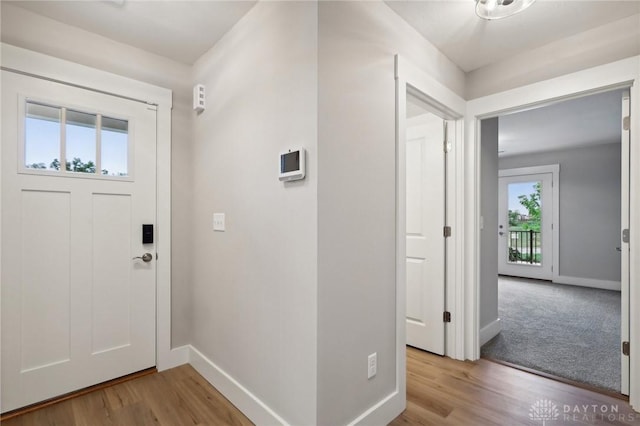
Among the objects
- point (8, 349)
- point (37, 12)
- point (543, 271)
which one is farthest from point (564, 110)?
point (8, 349)

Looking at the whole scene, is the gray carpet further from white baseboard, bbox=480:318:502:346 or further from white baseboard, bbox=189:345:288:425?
white baseboard, bbox=189:345:288:425

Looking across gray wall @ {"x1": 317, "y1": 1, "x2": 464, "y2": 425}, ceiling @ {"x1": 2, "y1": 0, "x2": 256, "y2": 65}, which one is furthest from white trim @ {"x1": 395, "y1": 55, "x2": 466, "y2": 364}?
ceiling @ {"x1": 2, "y1": 0, "x2": 256, "y2": 65}

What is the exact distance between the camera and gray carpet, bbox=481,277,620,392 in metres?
2.47

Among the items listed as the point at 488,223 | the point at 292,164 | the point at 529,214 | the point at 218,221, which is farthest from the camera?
the point at 529,214

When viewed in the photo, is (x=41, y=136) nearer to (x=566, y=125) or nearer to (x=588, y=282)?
(x=566, y=125)

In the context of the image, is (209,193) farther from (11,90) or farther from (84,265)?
(11,90)

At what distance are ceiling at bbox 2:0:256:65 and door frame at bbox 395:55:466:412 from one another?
116cm

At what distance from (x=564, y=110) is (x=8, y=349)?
5.91 meters

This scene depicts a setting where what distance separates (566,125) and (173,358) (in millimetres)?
5814

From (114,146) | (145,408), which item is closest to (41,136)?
(114,146)

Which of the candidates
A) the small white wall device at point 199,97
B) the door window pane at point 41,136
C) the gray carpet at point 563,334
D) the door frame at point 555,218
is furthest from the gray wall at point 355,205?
the door frame at point 555,218

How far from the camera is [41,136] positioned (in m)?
2.02

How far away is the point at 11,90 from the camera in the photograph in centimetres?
190

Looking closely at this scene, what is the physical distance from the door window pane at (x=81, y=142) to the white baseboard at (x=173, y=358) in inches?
60.4
